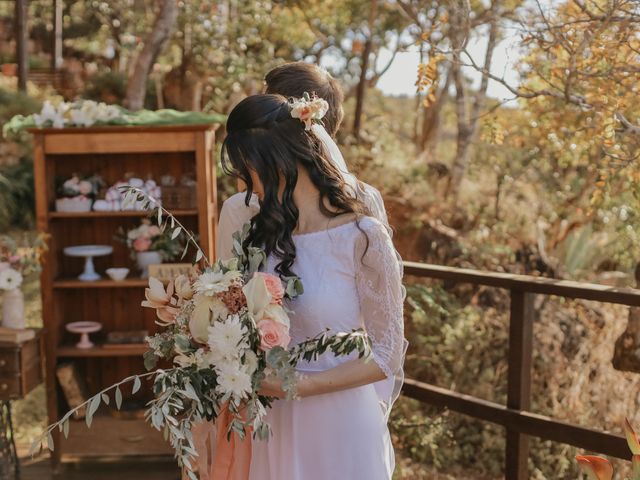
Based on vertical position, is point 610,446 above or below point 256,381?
below

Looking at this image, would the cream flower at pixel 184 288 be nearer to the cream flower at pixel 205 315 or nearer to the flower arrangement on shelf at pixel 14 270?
the cream flower at pixel 205 315

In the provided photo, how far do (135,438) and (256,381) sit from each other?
3190 millimetres

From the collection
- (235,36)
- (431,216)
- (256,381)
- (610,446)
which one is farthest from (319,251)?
(235,36)

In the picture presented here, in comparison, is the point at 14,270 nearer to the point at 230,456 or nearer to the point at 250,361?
the point at 230,456

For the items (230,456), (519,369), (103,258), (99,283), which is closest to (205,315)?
(230,456)

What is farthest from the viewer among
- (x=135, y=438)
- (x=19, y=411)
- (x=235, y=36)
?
(x=235, y=36)

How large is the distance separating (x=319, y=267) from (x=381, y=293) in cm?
16

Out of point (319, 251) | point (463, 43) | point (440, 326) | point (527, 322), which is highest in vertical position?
point (463, 43)

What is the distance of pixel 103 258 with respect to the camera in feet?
16.6

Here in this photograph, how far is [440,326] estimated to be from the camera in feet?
19.0

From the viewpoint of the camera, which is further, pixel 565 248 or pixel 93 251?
pixel 565 248

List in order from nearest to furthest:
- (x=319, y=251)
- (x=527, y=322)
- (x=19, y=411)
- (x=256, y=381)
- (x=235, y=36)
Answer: (x=256, y=381), (x=319, y=251), (x=527, y=322), (x=19, y=411), (x=235, y=36)

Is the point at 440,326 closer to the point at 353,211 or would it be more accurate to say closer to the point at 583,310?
the point at 583,310

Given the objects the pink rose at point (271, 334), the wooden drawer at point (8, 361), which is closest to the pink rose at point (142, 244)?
the wooden drawer at point (8, 361)
